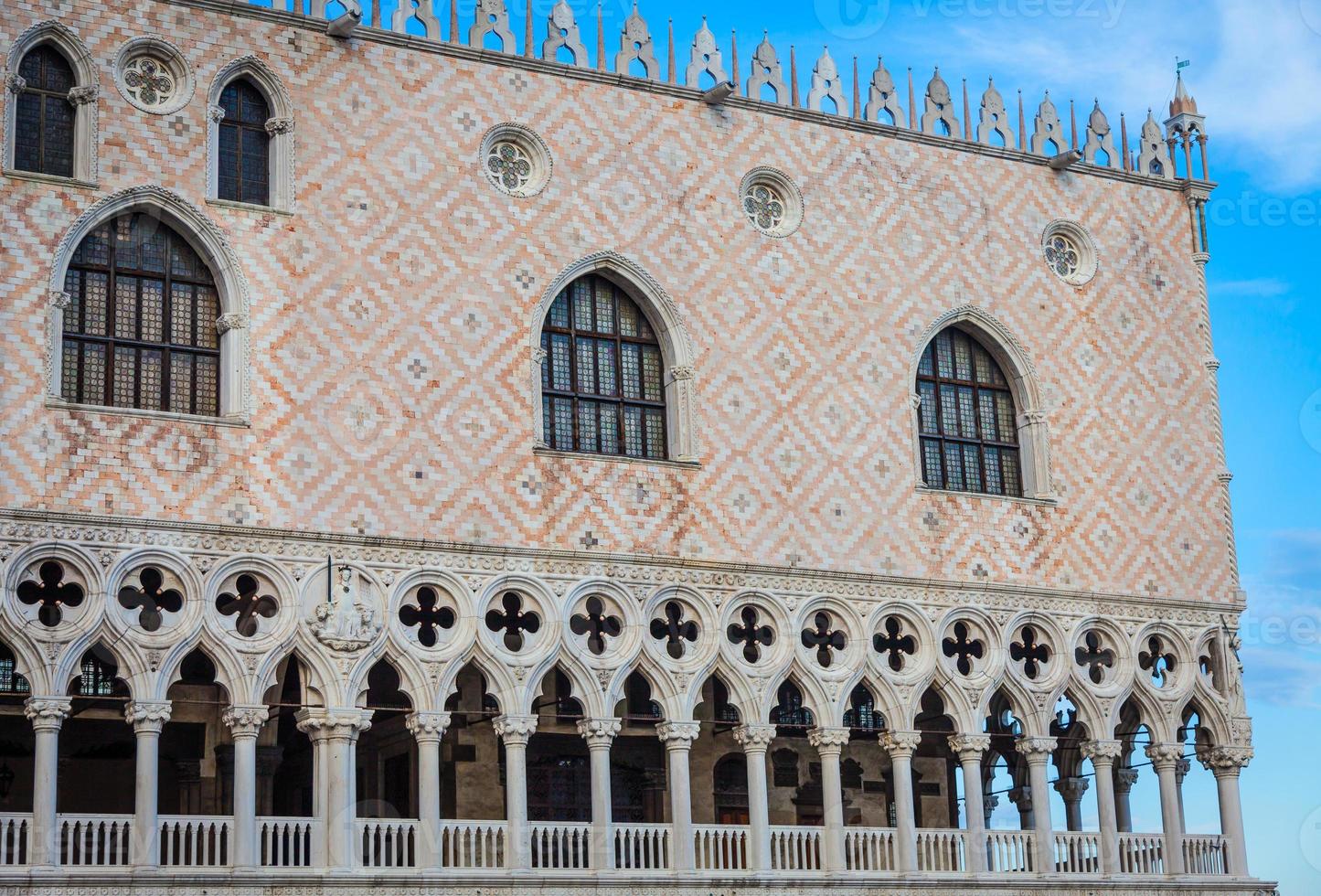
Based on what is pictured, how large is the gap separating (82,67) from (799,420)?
9170 mm

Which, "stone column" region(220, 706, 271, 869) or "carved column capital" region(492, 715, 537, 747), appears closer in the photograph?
"stone column" region(220, 706, 271, 869)

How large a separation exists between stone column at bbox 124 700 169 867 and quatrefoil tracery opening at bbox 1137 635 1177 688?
12.7 m

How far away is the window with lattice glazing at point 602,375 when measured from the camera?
25156 millimetres

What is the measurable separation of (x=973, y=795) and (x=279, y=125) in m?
11.2

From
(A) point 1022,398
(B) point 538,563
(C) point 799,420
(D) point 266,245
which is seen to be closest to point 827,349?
(C) point 799,420

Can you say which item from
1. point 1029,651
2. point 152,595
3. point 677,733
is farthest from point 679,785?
point 152,595

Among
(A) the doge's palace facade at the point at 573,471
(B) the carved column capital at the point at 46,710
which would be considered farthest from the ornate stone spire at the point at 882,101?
(B) the carved column capital at the point at 46,710

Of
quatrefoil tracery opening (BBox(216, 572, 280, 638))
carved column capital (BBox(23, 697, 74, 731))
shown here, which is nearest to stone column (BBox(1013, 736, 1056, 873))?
quatrefoil tracery opening (BBox(216, 572, 280, 638))

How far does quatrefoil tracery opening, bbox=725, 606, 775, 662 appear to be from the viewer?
25.4m

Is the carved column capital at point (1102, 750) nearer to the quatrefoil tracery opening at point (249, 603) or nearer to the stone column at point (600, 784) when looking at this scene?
the stone column at point (600, 784)

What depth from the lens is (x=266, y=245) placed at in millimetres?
23312

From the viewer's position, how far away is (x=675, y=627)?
82.3 feet

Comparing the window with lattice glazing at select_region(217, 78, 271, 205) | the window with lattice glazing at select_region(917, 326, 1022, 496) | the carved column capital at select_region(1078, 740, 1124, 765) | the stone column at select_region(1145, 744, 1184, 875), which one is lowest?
the stone column at select_region(1145, 744, 1184, 875)

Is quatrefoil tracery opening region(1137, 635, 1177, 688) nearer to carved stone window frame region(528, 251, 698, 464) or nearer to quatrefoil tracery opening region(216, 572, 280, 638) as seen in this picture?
carved stone window frame region(528, 251, 698, 464)
